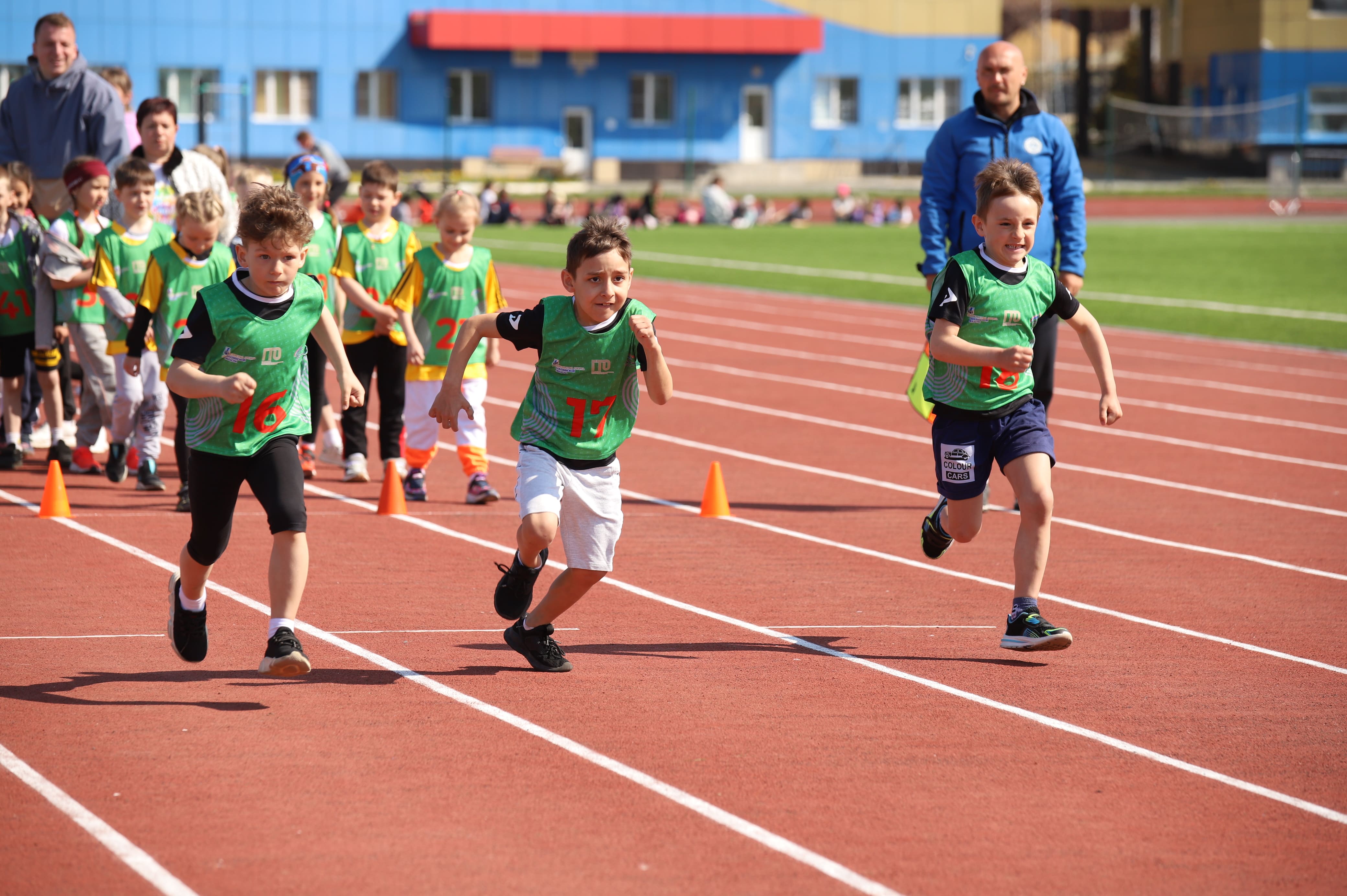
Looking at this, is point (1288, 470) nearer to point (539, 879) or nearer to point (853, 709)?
point (853, 709)

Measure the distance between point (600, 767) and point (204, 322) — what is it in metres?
2.14

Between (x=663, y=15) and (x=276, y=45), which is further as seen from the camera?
(x=663, y=15)

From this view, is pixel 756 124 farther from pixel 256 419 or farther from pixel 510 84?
pixel 256 419

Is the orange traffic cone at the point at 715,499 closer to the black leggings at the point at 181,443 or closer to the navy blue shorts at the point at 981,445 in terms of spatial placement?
the navy blue shorts at the point at 981,445

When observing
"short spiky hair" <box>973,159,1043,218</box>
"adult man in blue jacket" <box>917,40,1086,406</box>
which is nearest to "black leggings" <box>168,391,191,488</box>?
"adult man in blue jacket" <box>917,40,1086,406</box>

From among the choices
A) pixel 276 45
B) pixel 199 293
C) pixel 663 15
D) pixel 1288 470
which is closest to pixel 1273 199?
pixel 663 15

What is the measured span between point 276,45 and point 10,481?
168 ft

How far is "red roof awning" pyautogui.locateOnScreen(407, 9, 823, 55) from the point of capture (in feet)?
196

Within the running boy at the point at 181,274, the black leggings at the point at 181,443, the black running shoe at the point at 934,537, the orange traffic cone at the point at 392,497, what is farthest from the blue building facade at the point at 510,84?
the black running shoe at the point at 934,537

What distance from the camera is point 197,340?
5.73m

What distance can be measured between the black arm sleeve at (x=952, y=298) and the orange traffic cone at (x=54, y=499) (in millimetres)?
4843

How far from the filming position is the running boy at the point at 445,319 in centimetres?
936

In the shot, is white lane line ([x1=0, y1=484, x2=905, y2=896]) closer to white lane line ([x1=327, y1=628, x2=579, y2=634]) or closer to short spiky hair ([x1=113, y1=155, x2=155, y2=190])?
white lane line ([x1=327, y1=628, x2=579, y2=634])

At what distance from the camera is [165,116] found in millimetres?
10180
